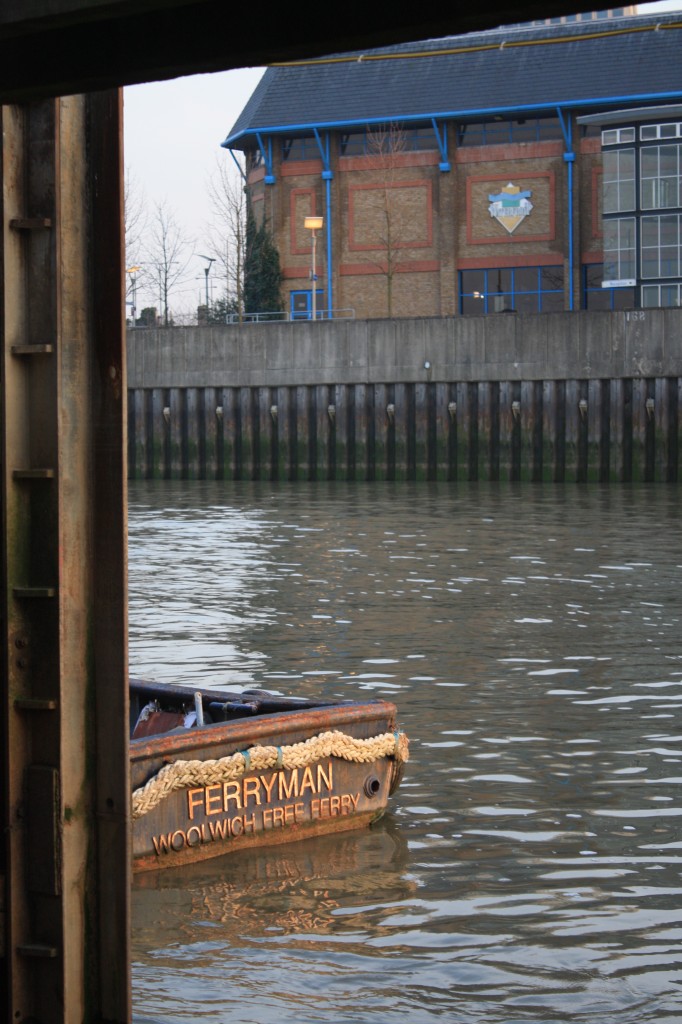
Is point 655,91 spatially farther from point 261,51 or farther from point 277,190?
point 261,51

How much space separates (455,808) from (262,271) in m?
52.8

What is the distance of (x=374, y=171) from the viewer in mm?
59344

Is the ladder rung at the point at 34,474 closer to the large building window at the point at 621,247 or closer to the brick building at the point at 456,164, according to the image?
the large building window at the point at 621,247

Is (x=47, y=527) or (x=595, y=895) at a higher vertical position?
(x=47, y=527)

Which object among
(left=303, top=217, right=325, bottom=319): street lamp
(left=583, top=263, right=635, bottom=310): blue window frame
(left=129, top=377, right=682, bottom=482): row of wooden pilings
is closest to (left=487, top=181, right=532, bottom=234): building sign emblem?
(left=583, top=263, right=635, bottom=310): blue window frame

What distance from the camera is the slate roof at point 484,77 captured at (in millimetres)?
56031

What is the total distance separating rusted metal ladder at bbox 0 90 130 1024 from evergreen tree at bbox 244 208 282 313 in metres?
55.5

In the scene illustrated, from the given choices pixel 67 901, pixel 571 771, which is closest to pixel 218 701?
pixel 571 771

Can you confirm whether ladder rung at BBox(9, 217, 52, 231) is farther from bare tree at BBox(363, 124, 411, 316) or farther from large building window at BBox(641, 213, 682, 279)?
bare tree at BBox(363, 124, 411, 316)

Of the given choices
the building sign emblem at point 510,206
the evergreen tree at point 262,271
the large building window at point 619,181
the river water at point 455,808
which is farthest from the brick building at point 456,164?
the river water at point 455,808

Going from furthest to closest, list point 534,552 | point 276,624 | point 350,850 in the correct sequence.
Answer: point 534,552
point 276,624
point 350,850

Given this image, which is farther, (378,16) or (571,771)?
(571,771)

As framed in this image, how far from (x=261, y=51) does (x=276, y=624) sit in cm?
1289

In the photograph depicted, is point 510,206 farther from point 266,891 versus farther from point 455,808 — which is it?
point 266,891
